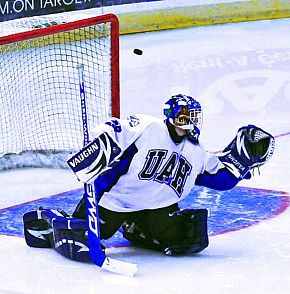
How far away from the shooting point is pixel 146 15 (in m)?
8.84

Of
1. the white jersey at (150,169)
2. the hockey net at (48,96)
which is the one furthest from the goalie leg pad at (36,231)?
the hockey net at (48,96)

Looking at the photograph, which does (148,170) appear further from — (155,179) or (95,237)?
(95,237)

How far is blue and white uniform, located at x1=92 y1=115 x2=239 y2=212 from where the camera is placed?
3.53m

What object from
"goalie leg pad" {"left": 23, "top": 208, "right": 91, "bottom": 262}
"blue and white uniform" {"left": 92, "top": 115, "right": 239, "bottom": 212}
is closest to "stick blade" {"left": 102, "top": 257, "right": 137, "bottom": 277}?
"goalie leg pad" {"left": 23, "top": 208, "right": 91, "bottom": 262}

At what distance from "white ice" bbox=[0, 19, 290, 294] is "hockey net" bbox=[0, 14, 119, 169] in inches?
4.9

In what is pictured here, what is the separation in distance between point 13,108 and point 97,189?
1798mm

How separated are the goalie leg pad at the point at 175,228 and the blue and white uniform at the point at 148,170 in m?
0.05

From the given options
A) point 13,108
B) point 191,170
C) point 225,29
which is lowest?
point 225,29

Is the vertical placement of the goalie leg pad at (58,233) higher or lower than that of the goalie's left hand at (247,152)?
Answer: lower

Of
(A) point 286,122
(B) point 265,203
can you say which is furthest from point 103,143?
(A) point 286,122

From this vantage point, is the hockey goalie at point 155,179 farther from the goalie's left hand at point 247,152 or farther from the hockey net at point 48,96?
the hockey net at point 48,96

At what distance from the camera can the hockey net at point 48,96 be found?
5.06 metres

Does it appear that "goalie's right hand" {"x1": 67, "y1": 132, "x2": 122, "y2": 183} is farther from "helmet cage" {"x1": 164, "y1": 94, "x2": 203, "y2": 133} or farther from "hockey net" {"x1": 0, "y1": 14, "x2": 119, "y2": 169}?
"hockey net" {"x1": 0, "y1": 14, "x2": 119, "y2": 169}

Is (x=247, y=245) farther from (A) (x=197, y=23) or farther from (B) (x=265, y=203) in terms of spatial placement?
(A) (x=197, y=23)
